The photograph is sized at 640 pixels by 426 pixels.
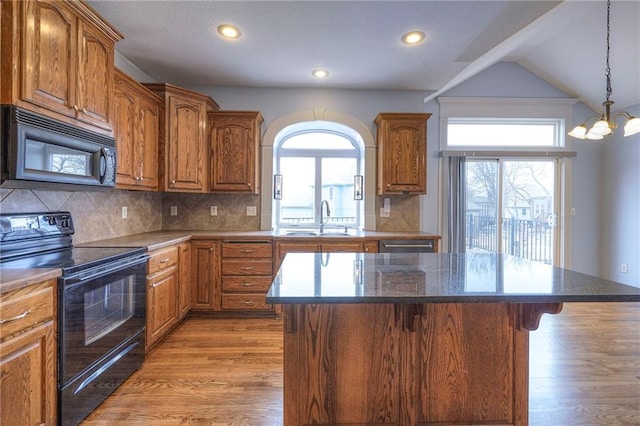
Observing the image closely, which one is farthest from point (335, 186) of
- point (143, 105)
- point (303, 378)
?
point (303, 378)

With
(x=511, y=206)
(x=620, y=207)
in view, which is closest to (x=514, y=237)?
(x=511, y=206)

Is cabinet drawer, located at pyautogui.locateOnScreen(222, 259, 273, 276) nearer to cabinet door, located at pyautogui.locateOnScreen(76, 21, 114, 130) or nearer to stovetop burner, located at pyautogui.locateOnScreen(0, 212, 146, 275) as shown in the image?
stovetop burner, located at pyautogui.locateOnScreen(0, 212, 146, 275)

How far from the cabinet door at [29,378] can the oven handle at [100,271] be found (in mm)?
209

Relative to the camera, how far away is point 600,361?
235 centimetres

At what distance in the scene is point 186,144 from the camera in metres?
3.21

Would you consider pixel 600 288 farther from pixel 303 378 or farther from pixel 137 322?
pixel 137 322

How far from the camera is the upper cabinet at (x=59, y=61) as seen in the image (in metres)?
1.49

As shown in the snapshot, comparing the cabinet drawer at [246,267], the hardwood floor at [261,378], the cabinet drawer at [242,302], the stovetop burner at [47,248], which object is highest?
the stovetop burner at [47,248]

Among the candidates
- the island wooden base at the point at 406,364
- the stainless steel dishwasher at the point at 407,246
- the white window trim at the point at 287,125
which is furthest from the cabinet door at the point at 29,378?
the stainless steel dishwasher at the point at 407,246

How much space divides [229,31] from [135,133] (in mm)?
1223

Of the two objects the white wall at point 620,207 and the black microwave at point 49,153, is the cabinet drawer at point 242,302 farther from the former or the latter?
the white wall at point 620,207

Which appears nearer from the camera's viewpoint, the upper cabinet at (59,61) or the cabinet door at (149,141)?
the upper cabinet at (59,61)

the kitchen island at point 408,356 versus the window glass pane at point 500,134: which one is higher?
the window glass pane at point 500,134

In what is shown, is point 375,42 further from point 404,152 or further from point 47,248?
point 47,248
